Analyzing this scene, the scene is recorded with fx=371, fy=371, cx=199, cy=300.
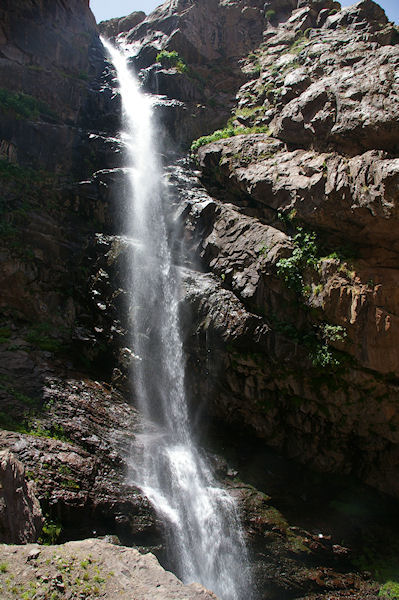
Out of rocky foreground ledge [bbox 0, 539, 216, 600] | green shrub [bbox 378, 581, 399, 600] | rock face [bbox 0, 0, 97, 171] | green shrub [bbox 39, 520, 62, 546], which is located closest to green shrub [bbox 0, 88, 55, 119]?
rock face [bbox 0, 0, 97, 171]

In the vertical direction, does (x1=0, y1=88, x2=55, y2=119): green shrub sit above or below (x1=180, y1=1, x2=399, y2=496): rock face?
above

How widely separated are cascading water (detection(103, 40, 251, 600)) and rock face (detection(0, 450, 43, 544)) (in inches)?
119

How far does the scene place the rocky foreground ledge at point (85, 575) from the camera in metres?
3.89

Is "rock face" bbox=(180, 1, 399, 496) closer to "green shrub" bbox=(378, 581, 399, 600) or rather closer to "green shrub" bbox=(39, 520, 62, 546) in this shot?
"green shrub" bbox=(378, 581, 399, 600)

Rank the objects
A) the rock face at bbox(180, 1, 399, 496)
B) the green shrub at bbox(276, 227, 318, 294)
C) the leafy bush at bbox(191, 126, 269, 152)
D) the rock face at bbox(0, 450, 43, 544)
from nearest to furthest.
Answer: the rock face at bbox(0, 450, 43, 544)
the rock face at bbox(180, 1, 399, 496)
the green shrub at bbox(276, 227, 318, 294)
the leafy bush at bbox(191, 126, 269, 152)

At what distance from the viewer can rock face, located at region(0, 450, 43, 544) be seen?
4.93m

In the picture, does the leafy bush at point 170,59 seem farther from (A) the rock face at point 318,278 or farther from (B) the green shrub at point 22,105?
(A) the rock face at point 318,278

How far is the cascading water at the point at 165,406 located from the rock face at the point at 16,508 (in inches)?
119

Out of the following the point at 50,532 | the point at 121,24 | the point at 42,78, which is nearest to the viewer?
the point at 50,532

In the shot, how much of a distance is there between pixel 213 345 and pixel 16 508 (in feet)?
22.0

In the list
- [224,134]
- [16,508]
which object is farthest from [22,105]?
[16,508]

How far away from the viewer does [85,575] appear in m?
4.39

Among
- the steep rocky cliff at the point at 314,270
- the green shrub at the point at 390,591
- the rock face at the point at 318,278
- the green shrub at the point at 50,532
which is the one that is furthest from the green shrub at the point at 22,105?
the green shrub at the point at 390,591

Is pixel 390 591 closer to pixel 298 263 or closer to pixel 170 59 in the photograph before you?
pixel 298 263
